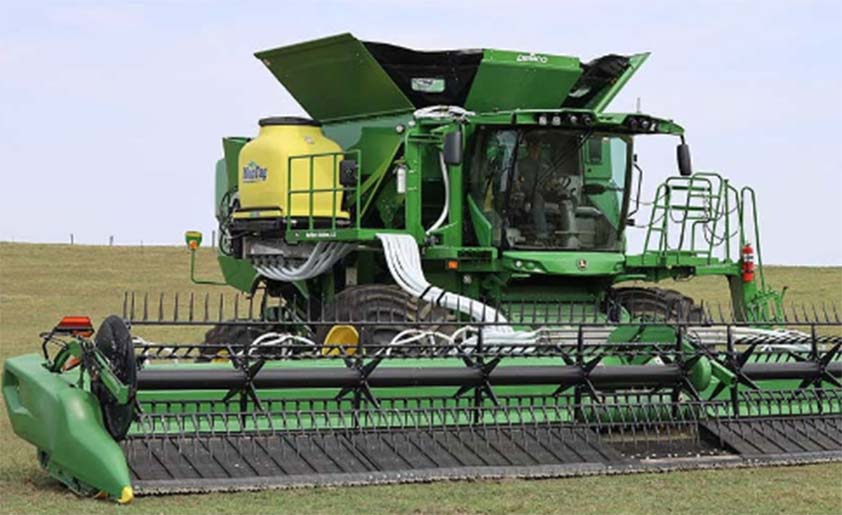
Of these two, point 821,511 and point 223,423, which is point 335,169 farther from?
point 821,511

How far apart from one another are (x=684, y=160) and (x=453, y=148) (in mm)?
2276

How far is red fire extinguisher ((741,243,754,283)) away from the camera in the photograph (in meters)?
12.7

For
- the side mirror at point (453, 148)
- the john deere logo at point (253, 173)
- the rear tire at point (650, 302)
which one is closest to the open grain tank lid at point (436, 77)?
the john deere logo at point (253, 173)

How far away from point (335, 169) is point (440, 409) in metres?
4.35

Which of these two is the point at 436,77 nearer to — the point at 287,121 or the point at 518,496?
the point at 287,121

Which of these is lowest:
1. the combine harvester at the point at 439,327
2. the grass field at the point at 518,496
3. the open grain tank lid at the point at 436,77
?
A: the grass field at the point at 518,496

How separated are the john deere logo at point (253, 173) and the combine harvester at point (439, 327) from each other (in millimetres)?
18

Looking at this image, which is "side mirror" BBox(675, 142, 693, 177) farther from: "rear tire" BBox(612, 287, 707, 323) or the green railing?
the green railing

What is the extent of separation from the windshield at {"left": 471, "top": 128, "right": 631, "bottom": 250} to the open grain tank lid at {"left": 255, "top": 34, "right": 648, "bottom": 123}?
0.79 metres

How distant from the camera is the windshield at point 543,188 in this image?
1176 centimetres

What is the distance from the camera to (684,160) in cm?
1227

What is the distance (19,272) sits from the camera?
35.2 metres

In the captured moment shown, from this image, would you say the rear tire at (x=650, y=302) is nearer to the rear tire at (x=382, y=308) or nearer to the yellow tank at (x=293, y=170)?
the rear tire at (x=382, y=308)

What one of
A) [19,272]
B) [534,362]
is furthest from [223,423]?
[19,272]
